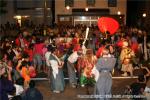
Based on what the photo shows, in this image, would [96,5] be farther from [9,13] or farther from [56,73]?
[56,73]

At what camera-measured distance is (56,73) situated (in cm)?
1370

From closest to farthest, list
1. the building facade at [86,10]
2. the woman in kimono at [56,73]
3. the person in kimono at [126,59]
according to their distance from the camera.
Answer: the woman in kimono at [56,73] → the person in kimono at [126,59] → the building facade at [86,10]

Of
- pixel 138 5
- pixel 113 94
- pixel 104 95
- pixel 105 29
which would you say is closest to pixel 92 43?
pixel 105 29

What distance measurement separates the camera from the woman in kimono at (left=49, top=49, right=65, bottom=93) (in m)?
13.5

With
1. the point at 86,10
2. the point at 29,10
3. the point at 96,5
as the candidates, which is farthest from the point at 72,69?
the point at 29,10

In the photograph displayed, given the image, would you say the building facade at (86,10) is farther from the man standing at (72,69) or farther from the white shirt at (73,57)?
the white shirt at (73,57)

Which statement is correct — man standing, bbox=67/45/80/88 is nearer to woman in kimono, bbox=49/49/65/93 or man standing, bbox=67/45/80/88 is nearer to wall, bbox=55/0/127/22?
woman in kimono, bbox=49/49/65/93

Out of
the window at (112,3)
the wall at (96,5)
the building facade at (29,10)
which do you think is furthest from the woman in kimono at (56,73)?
the building facade at (29,10)

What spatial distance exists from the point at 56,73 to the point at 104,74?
8.98 ft

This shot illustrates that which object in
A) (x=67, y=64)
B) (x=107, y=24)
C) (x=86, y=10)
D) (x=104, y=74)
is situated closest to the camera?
(x=104, y=74)

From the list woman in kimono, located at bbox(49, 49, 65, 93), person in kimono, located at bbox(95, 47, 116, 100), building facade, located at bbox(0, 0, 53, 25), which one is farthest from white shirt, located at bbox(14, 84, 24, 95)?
building facade, located at bbox(0, 0, 53, 25)

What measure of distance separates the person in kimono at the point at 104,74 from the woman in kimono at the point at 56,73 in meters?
2.33

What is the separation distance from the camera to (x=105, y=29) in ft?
49.9

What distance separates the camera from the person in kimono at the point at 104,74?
36.8 feet
